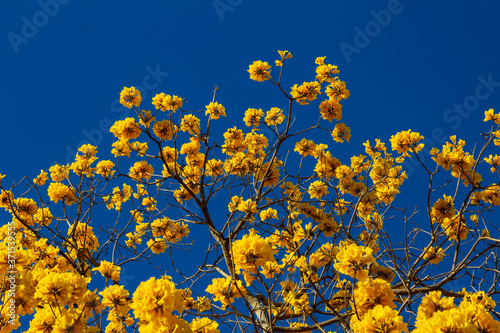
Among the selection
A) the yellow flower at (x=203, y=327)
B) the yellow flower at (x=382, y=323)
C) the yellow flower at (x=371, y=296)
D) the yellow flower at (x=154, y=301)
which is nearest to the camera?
the yellow flower at (x=382, y=323)

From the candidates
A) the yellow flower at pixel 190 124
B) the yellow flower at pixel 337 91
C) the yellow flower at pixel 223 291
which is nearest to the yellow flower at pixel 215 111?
the yellow flower at pixel 190 124

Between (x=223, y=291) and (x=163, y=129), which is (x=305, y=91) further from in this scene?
(x=223, y=291)

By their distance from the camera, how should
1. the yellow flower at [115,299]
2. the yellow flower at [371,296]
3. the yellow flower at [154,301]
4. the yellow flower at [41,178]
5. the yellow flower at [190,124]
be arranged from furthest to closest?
the yellow flower at [41,178] → the yellow flower at [190,124] → the yellow flower at [115,299] → the yellow flower at [371,296] → the yellow flower at [154,301]

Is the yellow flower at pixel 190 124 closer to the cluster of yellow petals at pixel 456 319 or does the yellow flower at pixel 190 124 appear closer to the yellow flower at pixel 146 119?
the yellow flower at pixel 146 119

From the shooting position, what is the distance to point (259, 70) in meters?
4.44

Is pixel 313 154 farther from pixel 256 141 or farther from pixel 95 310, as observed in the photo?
pixel 95 310

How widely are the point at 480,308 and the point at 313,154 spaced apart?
3.29m

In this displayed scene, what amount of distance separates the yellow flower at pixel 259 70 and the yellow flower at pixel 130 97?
1.33m

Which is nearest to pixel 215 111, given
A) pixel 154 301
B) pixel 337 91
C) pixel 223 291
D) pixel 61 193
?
pixel 337 91

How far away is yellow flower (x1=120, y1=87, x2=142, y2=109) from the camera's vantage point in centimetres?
417

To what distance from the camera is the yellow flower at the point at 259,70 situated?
4418mm

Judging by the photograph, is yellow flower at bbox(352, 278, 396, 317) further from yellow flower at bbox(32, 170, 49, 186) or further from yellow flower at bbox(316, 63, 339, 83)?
yellow flower at bbox(32, 170, 49, 186)

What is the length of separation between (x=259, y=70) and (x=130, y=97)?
1509mm

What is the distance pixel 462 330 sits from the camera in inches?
57.4
